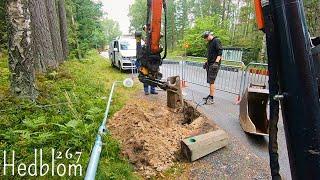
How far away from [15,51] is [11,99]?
3.50 ft

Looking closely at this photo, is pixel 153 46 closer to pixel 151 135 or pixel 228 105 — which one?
pixel 151 135

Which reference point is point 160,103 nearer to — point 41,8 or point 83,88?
point 83,88

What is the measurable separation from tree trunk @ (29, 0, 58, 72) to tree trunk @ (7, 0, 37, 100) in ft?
12.5

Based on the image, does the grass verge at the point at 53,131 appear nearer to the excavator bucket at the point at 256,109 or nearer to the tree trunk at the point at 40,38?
the tree trunk at the point at 40,38

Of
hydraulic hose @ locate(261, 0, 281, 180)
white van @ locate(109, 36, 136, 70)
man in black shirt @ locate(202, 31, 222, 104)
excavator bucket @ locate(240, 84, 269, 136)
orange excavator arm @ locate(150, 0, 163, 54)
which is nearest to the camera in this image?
hydraulic hose @ locate(261, 0, 281, 180)

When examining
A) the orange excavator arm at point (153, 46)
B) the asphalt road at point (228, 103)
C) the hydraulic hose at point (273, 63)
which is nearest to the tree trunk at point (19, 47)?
the orange excavator arm at point (153, 46)

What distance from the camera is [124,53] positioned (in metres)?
19.1

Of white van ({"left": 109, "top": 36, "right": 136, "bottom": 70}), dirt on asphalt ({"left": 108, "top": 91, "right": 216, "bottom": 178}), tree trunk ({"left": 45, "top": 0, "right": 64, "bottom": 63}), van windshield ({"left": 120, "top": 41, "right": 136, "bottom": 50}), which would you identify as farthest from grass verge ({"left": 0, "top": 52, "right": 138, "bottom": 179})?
van windshield ({"left": 120, "top": 41, "right": 136, "bottom": 50})

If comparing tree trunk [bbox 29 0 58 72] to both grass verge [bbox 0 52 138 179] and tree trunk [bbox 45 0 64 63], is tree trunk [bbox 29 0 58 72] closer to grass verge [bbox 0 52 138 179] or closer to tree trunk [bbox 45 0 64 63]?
grass verge [bbox 0 52 138 179]

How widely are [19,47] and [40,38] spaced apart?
4.86m

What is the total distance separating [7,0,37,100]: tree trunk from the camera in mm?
6617

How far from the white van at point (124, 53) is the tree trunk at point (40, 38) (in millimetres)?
6594

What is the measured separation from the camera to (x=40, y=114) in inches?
255

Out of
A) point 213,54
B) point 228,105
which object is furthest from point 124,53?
point 228,105
